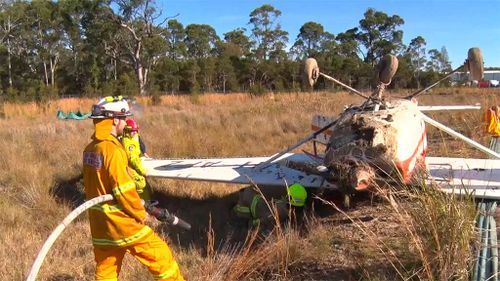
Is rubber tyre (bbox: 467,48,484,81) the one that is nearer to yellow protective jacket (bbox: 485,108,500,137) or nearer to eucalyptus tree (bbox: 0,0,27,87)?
yellow protective jacket (bbox: 485,108,500,137)

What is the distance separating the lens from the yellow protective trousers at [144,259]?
159 inches

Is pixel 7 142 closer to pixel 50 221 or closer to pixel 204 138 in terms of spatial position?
pixel 204 138

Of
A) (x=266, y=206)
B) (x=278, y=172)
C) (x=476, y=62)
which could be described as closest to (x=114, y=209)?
(x=266, y=206)

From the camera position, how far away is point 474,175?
6.87m

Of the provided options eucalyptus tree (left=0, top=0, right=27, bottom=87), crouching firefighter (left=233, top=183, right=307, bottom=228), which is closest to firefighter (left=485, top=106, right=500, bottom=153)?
crouching firefighter (left=233, top=183, right=307, bottom=228)

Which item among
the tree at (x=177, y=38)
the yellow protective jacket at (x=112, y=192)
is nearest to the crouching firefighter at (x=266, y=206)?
the yellow protective jacket at (x=112, y=192)

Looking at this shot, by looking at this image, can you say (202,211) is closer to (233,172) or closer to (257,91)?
(233,172)

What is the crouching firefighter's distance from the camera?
6391 mm

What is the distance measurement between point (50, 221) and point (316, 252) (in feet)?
14.4

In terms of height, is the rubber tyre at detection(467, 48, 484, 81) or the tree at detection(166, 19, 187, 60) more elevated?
the tree at detection(166, 19, 187, 60)

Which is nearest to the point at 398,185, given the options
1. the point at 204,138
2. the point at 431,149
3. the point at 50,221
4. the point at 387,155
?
the point at 387,155

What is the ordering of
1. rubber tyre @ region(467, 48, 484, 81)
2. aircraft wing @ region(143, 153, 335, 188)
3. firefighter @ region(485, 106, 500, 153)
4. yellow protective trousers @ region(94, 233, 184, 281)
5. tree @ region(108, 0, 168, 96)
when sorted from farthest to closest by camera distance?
tree @ region(108, 0, 168, 96) → firefighter @ region(485, 106, 500, 153) → aircraft wing @ region(143, 153, 335, 188) → rubber tyre @ region(467, 48, 484, 81) → yellow protective trousers @ region(94, 233, 184, 281)

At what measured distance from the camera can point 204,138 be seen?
1360 cm

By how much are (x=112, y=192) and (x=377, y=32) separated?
70.9m
